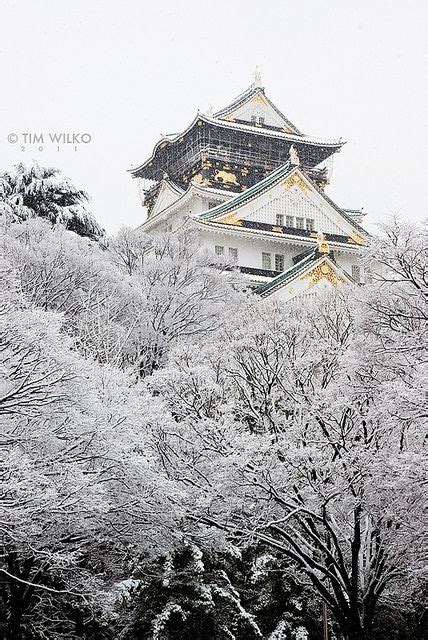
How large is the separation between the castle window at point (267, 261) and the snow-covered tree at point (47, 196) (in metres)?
8.51

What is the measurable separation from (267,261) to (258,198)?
260cm

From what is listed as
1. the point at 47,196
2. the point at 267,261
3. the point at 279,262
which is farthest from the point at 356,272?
the point at 47,196

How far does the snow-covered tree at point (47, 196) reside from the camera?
84.4 feet

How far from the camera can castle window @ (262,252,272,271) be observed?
32.4m

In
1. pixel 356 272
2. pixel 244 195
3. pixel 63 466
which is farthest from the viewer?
pixel 356 272

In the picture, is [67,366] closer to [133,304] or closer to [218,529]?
[218,529]

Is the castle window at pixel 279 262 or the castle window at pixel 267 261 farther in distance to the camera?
the castle window at pixel 279 262

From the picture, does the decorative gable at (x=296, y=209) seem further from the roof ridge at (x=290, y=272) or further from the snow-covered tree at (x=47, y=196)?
the snow-covered tree at (x=47, y=196)

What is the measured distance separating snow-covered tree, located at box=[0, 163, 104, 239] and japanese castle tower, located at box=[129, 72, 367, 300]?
512 cm

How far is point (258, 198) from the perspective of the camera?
3256cm

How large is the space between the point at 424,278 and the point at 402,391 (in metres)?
1.83

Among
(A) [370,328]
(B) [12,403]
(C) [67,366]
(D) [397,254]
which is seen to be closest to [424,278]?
(D) [397,254]

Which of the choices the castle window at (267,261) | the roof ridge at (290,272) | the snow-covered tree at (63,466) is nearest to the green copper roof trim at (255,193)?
the castle window at (267,261)

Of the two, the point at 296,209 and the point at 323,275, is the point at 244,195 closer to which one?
the point at 296,209
